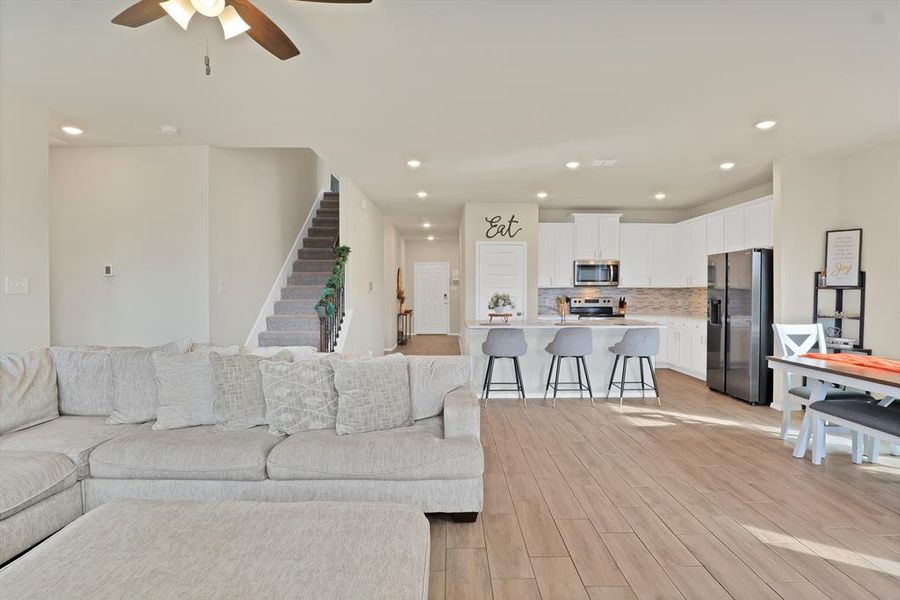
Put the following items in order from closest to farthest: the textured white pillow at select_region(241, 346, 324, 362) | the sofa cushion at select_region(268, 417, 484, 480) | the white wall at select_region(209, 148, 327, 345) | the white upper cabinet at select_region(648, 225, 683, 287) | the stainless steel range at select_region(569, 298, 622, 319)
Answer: the sofa cushion at select_region(268, 417, 484, 480)
the textured white pillow at select_region(241, 346, 324, 362)
the white wall at select_region(209, 148, 327, 345)
the white upper cabinet at select_region(648, 225, 683, 287)
the stainless steel range at select_region(569, 298, 622, 319)

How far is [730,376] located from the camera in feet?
17.4

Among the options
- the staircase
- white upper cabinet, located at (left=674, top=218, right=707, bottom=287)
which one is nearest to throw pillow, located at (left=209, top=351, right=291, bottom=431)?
the staircase

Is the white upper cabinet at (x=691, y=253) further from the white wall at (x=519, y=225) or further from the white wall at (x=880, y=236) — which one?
the white wall at (x=519, y=225)

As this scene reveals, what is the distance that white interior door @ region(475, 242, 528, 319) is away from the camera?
22.9ft

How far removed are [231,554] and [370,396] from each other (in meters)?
1.24

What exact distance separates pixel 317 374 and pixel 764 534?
8.51 ft

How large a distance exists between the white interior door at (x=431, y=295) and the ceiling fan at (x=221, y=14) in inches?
382

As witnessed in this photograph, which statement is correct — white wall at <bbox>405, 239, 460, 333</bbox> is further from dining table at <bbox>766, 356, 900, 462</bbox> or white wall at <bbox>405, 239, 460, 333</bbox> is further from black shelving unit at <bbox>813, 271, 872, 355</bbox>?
dining table at <bbox>766, 356, 900, 462</bbox>

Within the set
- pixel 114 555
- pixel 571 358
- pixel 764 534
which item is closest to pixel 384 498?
pixel 114 555

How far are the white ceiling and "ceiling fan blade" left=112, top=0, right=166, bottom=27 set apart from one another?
1.15ft

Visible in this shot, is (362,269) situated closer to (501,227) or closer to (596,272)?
(501,227)

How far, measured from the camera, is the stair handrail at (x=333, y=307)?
4.98 m

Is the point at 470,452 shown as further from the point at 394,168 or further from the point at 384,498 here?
the point at 394,168

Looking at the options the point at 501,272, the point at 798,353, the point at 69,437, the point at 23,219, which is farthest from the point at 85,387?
the point at 798,353
